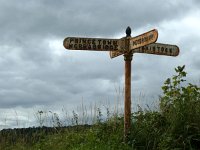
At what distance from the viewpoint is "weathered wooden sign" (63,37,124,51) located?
10.2 metres

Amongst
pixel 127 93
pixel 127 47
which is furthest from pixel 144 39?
pixel 127 93

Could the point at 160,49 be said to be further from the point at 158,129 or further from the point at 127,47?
the point at 158,129

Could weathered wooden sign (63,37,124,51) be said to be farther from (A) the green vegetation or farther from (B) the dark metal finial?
(A) the green vegetation

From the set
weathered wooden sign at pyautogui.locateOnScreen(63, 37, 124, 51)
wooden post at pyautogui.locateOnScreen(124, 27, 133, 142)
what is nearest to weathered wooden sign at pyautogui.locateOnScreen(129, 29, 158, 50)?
wooden post at pyautogui.locateOnScreen(124, 27, 133, 142)

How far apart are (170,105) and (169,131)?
1002mm

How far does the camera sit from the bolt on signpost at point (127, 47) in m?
10.2

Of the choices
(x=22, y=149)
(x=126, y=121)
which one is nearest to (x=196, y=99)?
(x=126, y=121)

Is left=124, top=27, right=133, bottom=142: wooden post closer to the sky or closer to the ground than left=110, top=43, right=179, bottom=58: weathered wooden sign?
closer to the ground

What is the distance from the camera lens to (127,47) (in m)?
10.6

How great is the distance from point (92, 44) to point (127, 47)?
799 mm

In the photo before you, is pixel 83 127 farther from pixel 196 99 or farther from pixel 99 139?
pixel 196 99

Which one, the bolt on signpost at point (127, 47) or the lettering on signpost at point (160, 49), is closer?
the bolt on signpost at point (127, 47)

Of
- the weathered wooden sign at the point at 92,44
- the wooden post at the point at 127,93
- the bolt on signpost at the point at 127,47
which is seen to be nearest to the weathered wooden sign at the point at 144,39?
the bolt on signpost at the point at 127,47

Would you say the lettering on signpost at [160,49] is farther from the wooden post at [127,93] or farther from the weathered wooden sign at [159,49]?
the wooden post at [127,93]
